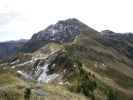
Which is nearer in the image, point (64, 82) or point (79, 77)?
point (79, 77)

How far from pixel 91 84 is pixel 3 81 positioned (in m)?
50.1

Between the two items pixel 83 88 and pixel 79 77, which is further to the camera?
pixel 79 77

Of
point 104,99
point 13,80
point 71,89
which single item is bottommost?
point 104,99

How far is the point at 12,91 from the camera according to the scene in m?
104

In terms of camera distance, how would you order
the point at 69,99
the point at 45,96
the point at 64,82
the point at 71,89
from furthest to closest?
the point at 64,82
the point at 71,89
the point at 69,99
the point at 45,96

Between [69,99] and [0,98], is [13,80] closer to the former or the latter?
[69,99]

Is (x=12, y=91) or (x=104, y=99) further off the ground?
(x=12, y=91)

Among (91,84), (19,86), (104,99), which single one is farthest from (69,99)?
(104,99)

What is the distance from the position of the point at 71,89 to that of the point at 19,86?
155ft

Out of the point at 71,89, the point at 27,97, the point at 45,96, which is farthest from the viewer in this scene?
the point at 71,89

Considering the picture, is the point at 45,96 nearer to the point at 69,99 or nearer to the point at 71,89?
the point at 69,99

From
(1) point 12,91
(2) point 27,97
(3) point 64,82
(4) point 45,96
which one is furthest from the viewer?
(3) point 64,82

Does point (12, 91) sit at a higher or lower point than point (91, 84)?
higher

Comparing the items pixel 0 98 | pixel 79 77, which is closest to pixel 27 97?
pixel 0 98
